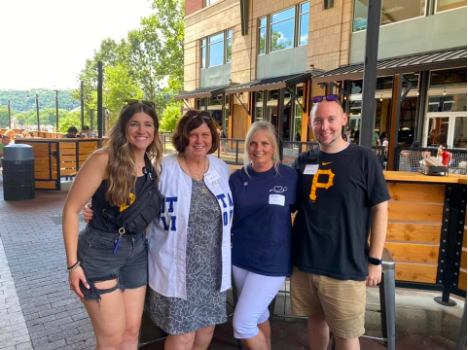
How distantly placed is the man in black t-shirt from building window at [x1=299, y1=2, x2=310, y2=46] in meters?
15.8

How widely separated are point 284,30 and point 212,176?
17.4 metres

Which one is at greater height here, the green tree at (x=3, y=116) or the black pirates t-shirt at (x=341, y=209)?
the green tree at (x=3, y=116)

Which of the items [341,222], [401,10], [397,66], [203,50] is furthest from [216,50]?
[341,222]

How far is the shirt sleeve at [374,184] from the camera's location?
6.90ft

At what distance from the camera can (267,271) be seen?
238cm

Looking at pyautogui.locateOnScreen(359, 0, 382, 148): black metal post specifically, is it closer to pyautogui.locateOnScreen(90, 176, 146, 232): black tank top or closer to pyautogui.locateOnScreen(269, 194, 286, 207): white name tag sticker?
pyautogui.locateOnScreen(269, 194, 286, 207): white name tag sticker

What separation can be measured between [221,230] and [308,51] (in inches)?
614

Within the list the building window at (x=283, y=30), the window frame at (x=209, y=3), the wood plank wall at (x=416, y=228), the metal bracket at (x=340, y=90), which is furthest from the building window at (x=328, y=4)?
the wood plank wall at (x=416, y=228)

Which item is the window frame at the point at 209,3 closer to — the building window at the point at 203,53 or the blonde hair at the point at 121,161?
the building window at the point at 203,53

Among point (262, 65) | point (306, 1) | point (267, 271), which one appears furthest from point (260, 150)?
point (262, 65)

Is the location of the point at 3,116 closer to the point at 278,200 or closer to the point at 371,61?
the point at 371,61

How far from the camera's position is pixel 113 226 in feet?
6.88

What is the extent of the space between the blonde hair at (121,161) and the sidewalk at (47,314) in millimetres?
1669

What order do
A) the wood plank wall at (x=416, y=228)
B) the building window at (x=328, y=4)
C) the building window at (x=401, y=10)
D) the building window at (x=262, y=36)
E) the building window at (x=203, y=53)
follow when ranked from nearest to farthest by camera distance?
the wood plank wall at (x=416, y=228) < the building window at (x=401, y=10) < the building window at (x=328, y=4) < the building window at (x=262, y=36) < the building window at (x=203, y=53)
